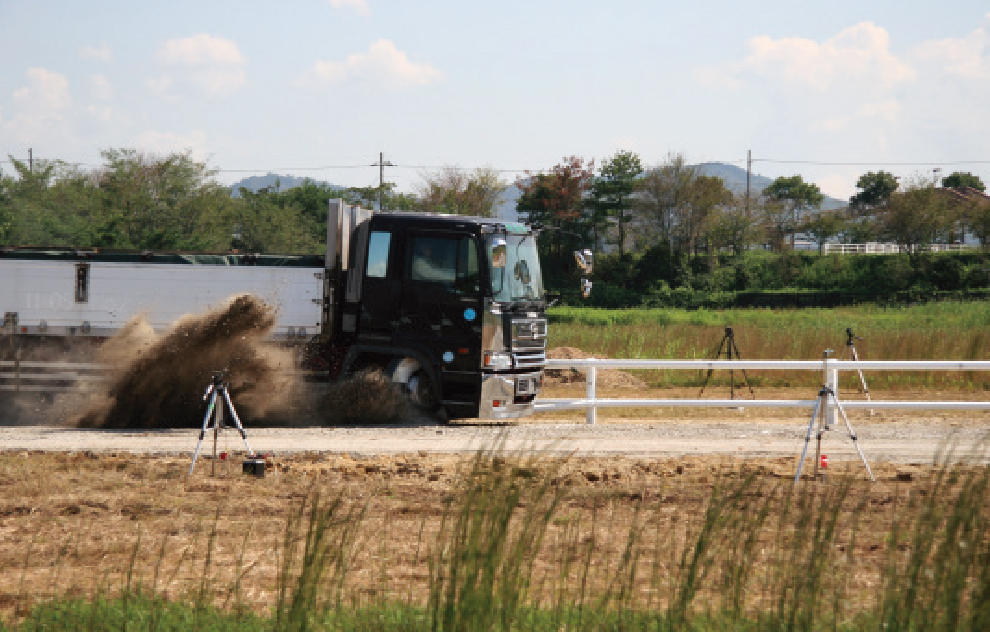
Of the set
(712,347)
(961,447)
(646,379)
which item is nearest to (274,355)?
(961,447)

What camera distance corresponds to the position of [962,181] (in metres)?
135

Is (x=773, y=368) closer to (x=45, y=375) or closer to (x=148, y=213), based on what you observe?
(x=45, y=375)

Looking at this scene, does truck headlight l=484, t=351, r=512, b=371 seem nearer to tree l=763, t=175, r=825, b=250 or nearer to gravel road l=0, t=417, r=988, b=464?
gravel road l=0, t=417, r=988, b=464

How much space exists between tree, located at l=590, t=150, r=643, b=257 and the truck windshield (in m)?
55.8

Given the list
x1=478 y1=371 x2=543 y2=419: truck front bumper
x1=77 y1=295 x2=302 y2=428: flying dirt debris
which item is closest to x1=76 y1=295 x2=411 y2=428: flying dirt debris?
x1=77 y1=295 x2=302 y2=428: flying dirt debris

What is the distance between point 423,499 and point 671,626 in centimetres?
501

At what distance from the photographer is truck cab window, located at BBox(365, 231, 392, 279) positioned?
55.8 ft

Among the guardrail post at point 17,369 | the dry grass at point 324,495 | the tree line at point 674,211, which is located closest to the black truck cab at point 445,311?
the dry grass at point 324,495

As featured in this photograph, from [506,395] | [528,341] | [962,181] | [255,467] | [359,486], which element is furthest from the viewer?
[962,181]

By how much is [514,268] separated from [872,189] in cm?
10970

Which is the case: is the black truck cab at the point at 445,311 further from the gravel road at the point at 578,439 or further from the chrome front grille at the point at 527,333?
the gravel road at the point at 578,439

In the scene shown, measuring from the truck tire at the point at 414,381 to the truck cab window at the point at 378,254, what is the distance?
1.43 metres

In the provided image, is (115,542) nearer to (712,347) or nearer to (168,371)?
(168,371)

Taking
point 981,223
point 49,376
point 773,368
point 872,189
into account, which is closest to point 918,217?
point 981,223
